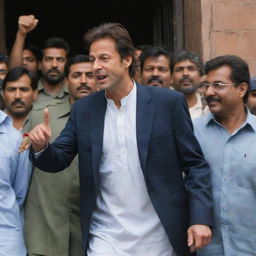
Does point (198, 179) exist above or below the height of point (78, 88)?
below

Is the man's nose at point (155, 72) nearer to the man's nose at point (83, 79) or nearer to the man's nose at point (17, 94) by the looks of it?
the man's nose at point (83, 79)

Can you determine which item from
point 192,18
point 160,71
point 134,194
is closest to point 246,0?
point 192,18

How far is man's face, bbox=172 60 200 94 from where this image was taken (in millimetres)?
6154

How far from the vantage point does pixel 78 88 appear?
5.29m

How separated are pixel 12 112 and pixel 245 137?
7.05 ft

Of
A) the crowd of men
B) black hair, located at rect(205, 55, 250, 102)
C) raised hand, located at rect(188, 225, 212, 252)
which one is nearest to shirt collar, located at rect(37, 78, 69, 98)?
the crowd of men

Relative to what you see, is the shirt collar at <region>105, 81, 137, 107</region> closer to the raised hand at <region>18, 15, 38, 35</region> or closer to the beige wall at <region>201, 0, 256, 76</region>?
the raised hand at <region>18, 15, 38, 35</region>

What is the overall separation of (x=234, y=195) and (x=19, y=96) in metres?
2.21

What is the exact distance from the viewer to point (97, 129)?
4035 mm

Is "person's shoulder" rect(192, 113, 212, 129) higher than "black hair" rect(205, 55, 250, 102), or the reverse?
"black hair" rect(205, 55, 250, 102)

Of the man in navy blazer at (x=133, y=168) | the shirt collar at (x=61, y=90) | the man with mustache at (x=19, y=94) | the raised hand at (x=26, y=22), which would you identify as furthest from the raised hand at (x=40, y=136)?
the raised hand at (x=26, y=22)

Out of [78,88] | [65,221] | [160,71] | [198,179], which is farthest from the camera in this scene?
[160,71]

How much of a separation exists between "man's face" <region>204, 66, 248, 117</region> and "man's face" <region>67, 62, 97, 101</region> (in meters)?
1.34

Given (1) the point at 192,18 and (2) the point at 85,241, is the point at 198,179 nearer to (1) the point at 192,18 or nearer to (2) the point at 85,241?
(2) the point at 85,241
